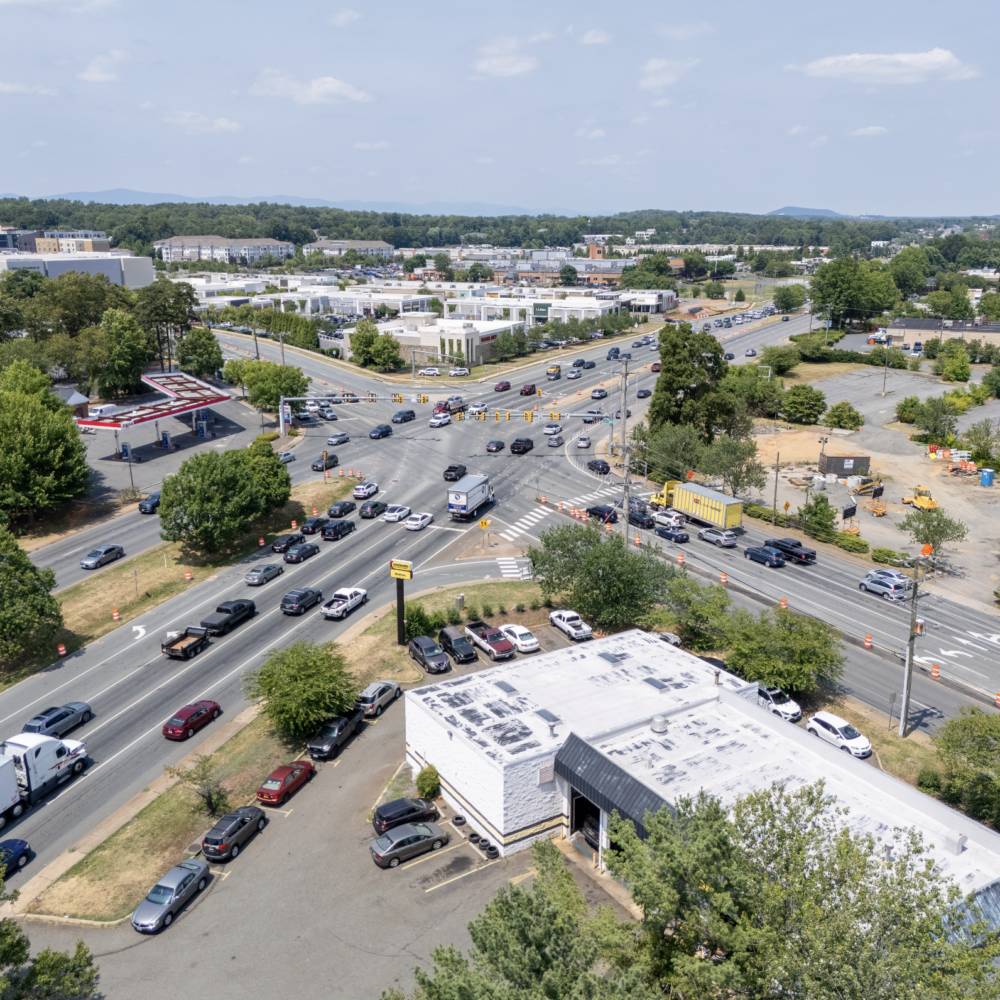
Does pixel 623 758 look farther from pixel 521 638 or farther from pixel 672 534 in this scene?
pixel 672 534

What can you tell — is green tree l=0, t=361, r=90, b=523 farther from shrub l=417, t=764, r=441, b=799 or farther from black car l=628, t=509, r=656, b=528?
black car l=628, t=509, r=656, b=528

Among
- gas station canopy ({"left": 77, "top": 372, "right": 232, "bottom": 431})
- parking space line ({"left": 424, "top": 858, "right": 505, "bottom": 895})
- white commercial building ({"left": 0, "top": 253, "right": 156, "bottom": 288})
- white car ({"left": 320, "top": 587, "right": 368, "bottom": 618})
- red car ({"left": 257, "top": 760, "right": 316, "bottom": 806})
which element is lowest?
parking space line ({"left": 424, "top": 858, "right": 505, "bottom": 895})

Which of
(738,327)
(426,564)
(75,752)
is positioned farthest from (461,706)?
(738,327)

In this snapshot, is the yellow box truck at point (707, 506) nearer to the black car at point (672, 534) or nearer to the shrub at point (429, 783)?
the black car at point (672, 534)

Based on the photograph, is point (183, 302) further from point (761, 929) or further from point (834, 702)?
point (761, 929)

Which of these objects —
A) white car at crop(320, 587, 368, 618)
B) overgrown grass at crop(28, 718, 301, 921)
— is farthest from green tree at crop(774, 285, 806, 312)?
overgrown grass at crop(28, 718, 301, 921)
